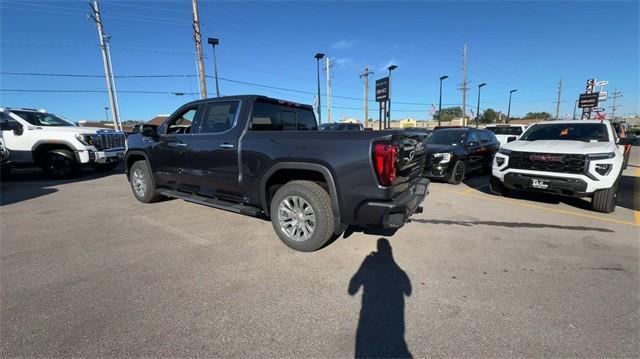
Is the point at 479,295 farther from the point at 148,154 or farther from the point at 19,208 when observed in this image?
the point at 19,208

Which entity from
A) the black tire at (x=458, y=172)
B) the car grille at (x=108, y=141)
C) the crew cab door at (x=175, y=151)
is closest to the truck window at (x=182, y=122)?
the crew cab door at (x=175, y=151)

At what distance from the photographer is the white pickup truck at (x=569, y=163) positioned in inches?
181

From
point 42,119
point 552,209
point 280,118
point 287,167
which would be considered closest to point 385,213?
point 287,167

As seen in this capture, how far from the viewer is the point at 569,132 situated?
585 cm

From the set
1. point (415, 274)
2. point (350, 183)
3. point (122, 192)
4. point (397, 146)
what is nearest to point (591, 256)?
point (415, 274)

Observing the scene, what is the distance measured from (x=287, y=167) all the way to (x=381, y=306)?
173cm

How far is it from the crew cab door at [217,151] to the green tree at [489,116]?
319 feet

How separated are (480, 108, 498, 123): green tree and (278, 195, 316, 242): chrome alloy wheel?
97.4 metres

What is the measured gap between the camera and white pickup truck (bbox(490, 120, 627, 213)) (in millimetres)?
4590

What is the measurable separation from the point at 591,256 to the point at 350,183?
9.67ft

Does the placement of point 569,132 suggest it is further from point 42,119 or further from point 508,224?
point 42,119

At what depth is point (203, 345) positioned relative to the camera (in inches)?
76.3

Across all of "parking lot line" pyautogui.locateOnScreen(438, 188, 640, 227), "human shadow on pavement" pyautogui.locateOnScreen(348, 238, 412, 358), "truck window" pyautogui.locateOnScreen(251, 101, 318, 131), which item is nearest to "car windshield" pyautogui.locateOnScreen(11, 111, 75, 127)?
"truck window" pyautogui.locateOnScreen(251, 101, 318, 131)

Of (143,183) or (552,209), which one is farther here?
(143,183)
